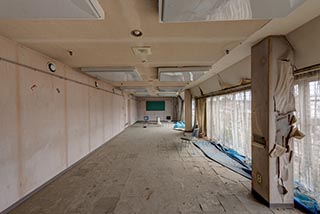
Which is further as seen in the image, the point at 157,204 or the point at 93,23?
the point at 157,204

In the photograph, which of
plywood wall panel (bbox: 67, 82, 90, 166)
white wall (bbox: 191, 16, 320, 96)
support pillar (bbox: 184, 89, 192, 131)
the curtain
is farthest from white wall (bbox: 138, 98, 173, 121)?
white wall (bbox: 191, 16, 320, 96)

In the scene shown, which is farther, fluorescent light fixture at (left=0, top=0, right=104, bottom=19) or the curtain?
the curtain

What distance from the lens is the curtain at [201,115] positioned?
766 cm

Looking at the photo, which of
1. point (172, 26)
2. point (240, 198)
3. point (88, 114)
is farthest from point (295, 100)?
point (88, 114)

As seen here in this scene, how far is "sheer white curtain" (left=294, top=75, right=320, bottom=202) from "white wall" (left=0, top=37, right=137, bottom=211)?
13.2ft

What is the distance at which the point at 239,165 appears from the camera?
3986mm

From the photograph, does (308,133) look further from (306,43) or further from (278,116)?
(306,43)

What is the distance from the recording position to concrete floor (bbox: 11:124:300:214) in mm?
2395

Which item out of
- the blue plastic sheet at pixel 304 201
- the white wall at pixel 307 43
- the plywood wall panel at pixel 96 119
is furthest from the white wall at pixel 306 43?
the plywood wall panel at pixel 96 119

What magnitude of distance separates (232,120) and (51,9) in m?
4.67

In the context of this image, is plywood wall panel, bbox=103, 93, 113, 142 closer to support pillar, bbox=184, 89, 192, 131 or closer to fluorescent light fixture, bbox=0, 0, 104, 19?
support pillar, bbox=184, 89, 192, 131

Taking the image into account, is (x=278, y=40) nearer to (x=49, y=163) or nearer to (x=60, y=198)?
(x=60, y=198)

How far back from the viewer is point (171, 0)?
4.24 feet

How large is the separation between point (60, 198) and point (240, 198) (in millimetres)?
2746
